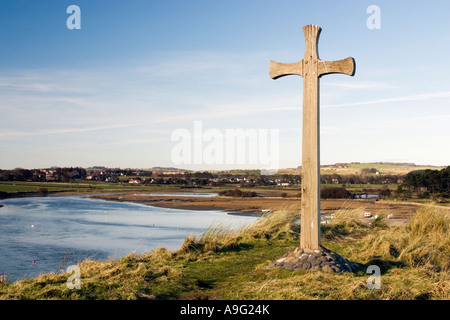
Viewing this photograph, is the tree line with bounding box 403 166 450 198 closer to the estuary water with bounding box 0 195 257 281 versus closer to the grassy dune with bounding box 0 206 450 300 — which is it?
the estuary water with bounding box 0 195 257 281

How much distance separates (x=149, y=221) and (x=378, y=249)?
21.3 meters

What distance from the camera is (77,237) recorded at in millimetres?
22625

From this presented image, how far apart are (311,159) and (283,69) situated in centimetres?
189

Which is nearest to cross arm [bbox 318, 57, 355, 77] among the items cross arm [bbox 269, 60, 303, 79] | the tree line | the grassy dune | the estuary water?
cross arm [bbox 269, 60, 303, 79]

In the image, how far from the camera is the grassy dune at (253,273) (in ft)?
20.4

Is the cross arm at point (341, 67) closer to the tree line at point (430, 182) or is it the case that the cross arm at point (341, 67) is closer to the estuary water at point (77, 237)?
the estuary water at point (77, 237)

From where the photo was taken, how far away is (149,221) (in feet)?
96.1

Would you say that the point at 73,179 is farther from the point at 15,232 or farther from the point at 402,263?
the point at 402,263

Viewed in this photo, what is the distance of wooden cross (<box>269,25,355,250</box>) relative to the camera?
26.8 feet

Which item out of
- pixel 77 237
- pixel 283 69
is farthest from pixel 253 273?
pixel 77 237

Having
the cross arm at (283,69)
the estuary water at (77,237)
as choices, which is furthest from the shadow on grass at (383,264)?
the estuary water at (77,237)

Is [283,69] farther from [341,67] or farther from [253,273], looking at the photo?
[253,273]
